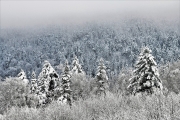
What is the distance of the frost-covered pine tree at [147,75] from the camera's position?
120 feet

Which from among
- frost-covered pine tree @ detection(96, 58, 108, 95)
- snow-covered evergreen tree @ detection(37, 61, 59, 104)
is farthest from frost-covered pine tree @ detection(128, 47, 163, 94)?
snow-covered evergreen tree @ detection(37, 61, 59, 104)

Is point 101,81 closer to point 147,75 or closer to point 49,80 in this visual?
point 49,80

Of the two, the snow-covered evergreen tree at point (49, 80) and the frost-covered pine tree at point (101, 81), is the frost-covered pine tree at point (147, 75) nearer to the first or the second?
the frost-covered pine tree at point (101, 81)

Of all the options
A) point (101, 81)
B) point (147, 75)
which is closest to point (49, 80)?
point (101, 81)

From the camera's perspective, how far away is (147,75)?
37062 millimetres

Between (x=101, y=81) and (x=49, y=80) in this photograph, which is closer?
(x=101, y=81)

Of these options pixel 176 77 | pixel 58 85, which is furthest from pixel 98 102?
pixel 176 77

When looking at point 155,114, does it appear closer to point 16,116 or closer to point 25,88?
point 16,116

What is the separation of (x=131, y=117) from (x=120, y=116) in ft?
5.36

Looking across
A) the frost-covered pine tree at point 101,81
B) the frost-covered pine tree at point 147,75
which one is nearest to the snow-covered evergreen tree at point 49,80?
the frost-covered pine tree at point 101,81

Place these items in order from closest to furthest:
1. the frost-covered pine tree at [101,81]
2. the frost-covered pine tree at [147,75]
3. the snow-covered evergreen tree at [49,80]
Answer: the frost-covered pine tree at [147,75], the frost-covered pine tree at [101,81], the snow-covered evergreen tree at [49,80]

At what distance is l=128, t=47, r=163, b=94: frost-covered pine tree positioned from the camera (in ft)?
120

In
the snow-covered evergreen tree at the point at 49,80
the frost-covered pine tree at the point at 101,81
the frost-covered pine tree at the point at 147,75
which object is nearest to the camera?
the frost-covered pine tree at the point at 147,75

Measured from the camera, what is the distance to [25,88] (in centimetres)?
5681
